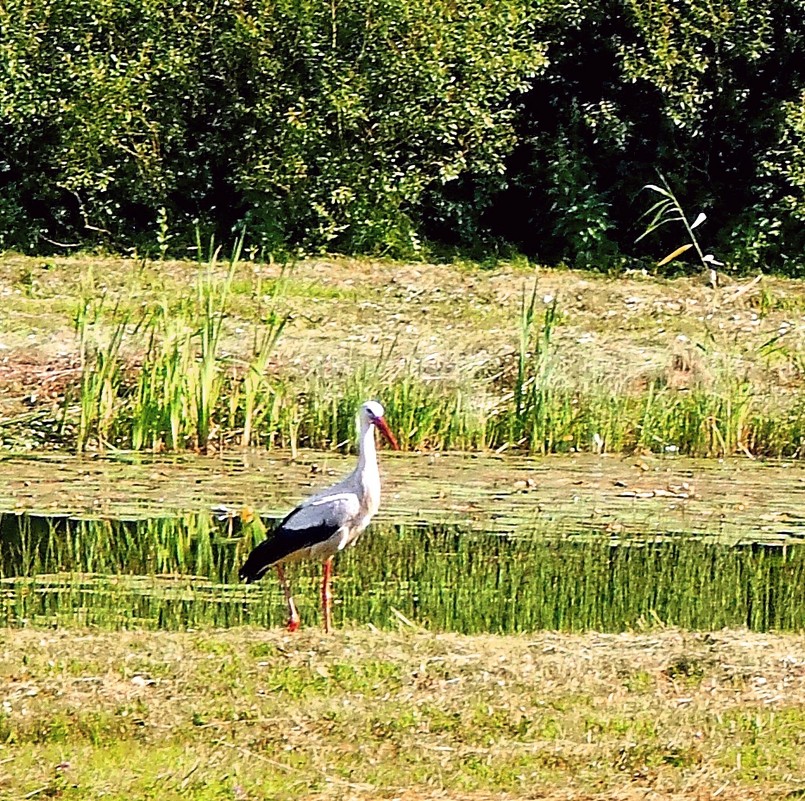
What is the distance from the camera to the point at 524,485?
35.8 ft

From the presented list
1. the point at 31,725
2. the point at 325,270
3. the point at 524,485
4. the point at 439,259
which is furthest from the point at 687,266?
the point at 31,725

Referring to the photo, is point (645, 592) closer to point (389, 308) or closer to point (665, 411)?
point (665, 411)

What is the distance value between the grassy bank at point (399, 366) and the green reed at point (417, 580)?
70.5 inches

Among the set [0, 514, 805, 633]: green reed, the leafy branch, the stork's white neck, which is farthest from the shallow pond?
the leafy branch

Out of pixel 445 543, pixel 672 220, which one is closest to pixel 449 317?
pixel 672 220

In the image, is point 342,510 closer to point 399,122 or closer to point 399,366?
point 399,366

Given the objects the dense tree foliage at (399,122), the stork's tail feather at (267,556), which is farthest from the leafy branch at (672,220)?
the stork's tail feather at (267,556)

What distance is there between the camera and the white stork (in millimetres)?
7906

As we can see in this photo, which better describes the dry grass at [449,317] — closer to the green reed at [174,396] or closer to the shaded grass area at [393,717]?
the green reed at [174,396]

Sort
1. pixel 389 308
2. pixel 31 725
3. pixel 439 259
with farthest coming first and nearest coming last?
pixel 439 259, pixel 389 308, pixel 31 725

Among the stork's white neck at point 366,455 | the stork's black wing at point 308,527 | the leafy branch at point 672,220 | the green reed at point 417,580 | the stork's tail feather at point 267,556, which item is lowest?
the green reed at point 417,580

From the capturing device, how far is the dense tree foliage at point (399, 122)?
18.8 metres

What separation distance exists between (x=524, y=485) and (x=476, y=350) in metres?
3.31

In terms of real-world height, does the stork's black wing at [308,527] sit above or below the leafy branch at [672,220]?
below
